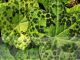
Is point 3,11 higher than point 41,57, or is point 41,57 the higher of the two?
point 3,11

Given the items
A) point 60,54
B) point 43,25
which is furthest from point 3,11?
point 60,54

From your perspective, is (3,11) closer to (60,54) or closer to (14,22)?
(14,22)

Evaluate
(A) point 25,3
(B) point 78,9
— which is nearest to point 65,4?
(B) point 78,9

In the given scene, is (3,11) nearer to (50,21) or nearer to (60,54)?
(50,21)

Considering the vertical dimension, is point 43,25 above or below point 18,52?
above

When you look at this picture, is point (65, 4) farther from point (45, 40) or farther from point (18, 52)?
point (18, 52)

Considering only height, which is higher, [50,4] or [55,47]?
[50,4]

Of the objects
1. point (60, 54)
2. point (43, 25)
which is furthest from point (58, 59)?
point (43, 25)
